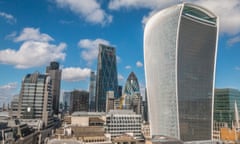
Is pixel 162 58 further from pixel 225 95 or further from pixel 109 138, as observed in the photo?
pixel 225 95

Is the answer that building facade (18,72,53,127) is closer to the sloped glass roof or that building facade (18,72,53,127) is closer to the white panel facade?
the white panel facade

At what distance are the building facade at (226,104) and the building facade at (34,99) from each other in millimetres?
141593

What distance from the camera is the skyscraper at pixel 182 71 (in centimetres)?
13288

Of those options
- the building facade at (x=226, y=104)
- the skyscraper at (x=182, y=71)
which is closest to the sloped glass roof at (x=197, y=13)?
the skyscraper at (x=182, y=71)

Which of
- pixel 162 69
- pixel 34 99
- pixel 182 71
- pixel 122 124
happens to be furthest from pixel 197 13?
pixel 34 99

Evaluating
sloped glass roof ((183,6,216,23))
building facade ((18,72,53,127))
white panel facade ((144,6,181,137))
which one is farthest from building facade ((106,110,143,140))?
sloped glass roof ((183,6,216,23))

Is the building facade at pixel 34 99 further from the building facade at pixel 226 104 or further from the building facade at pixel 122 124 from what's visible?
the building facade at pixel 226 104

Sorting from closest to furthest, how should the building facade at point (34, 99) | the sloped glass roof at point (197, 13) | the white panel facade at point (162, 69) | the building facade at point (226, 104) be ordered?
the white panel facade at point (162, 69) → the sloped glass roof at point (197, 13) → the building facade at point (34, 99) → the building facade at point (226, 104)

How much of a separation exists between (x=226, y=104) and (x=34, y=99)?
521 ft

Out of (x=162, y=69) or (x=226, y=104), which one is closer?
(x=162, y=69)

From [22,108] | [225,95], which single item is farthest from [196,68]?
[22,108]

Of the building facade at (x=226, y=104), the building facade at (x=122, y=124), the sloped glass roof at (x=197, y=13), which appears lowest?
the building facade at (x=122, y=124)

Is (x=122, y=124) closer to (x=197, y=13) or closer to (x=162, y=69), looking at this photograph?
(x=162, y=69)

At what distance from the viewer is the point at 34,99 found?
17112 centimetres
